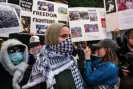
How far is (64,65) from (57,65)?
59 mm

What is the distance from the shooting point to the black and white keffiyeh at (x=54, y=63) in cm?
277

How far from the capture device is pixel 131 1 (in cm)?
566

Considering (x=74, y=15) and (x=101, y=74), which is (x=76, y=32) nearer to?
(x=74, y=15)

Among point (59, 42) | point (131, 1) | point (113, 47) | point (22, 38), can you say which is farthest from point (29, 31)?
point (59, 42)

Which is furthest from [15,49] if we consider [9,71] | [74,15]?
[74,15]

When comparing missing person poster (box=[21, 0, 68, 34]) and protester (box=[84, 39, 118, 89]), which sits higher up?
missing person poster (box=[21, 0, 68, 34])

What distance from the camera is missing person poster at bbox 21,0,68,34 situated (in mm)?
5531

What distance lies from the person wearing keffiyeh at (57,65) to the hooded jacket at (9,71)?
9.1 inches

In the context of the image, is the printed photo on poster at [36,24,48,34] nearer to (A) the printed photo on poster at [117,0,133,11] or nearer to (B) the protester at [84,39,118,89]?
(A) the printed photo on poster at [117,0,133,11]

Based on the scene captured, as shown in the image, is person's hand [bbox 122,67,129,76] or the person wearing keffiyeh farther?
person's hand [bbox 122,67,129,76]

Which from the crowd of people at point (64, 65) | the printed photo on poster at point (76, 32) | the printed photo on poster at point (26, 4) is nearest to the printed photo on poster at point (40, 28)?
the printed photo on poster at point (26, 4)

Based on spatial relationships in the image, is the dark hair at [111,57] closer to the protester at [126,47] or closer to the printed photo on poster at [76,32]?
the protester at [126,47]

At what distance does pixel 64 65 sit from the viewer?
9.20ft

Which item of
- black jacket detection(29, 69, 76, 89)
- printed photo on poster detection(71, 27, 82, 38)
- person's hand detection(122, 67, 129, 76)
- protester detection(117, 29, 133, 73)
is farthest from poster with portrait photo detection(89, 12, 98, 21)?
black jacket detection(29, 69, 76, 89)
